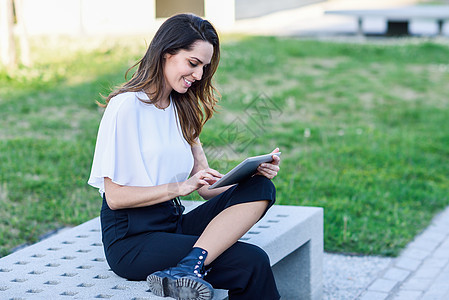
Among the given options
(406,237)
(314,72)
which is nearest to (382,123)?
(314,72)

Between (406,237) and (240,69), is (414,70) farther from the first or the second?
(406,237)

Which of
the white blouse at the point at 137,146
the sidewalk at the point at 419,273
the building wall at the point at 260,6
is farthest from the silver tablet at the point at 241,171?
the building wall at the point at 260,6

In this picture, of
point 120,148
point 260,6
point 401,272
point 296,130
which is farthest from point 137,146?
point 260,6

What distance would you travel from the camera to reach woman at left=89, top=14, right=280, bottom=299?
2492 mm

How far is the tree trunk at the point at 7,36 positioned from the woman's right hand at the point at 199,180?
6895 millimetres

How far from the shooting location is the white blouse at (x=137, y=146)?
2590 mm

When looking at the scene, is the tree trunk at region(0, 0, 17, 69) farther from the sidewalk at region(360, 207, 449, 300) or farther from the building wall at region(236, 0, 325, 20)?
the building wall at region(236, 0, 325, 20)

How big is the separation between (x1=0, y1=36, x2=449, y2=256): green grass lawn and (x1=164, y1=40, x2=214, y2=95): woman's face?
5.69ft

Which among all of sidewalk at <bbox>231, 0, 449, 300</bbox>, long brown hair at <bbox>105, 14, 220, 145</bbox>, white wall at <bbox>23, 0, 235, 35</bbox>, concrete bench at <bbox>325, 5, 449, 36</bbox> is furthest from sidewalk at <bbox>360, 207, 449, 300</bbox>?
white wall at <bbox>23, 0, 235, 35</bbox>

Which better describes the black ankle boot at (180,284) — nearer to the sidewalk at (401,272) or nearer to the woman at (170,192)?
the woman at (170,192)

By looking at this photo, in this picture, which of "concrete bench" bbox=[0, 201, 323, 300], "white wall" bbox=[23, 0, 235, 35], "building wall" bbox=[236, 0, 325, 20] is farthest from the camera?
"building wall" bbox=[236, 0, 325, 20]

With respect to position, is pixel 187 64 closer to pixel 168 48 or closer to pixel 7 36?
pixel 168 48

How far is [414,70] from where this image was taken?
10.4m

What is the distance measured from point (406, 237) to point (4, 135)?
13.5 feet
